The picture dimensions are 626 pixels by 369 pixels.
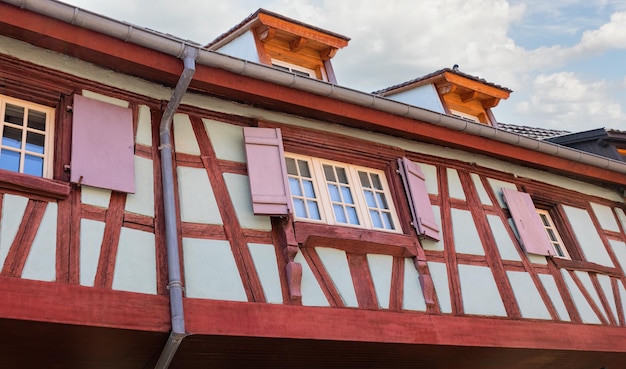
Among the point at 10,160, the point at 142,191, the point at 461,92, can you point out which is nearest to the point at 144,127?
the point at 142,191

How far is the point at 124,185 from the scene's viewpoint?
4504 millimetres

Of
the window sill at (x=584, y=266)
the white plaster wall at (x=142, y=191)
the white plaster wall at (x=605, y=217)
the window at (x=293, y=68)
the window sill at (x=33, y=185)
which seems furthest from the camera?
the white plaster wall at (x=605, y=217)

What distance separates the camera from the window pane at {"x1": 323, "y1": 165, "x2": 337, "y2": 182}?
233 inches

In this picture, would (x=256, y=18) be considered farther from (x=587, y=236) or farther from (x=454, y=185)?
(x=587, y=236)

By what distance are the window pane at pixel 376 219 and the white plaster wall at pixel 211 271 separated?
5.52 feet

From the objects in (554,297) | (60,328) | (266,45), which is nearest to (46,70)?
(60,328)

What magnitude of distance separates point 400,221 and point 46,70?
345cm

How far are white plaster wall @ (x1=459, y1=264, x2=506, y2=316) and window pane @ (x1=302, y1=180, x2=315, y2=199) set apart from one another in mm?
1690

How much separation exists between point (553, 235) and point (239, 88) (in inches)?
174

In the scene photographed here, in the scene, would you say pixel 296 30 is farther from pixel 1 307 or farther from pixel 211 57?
pixel 1 307

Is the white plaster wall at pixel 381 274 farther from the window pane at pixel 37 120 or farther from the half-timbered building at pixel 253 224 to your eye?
the window pane at pixel 37 120

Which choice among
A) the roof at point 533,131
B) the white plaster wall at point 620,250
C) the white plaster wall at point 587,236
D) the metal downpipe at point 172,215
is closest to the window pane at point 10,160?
the metal downpipe at point 172,215

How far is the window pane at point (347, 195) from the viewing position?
584 cm

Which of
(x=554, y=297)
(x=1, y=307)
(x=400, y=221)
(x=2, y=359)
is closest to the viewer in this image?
(x=1, y=307)
